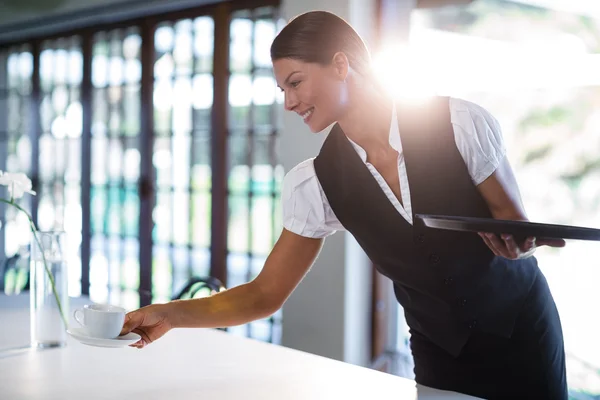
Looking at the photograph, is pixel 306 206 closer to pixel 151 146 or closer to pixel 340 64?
pixel 340 64

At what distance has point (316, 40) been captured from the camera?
127cm

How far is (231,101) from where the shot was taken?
3.96m

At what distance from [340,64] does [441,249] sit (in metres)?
0.45

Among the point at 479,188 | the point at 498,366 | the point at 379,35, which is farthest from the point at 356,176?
the point at 379,35

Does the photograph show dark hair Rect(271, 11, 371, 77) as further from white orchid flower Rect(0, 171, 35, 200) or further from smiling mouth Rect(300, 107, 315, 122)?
white orchid flower Rect(0, 171, 35, 200)

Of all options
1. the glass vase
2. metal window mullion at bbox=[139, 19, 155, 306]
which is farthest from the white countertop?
metal window mullion at bbox=[139, 19, 155, 306]

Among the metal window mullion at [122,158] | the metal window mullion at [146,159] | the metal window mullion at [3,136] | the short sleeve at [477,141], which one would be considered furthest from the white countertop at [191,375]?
the metal window mullion at [3,136]

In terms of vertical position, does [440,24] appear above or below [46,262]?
above

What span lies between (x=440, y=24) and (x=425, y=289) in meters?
2.29

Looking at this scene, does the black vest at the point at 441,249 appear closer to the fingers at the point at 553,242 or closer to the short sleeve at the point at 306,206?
the short sleeve at the point at 306,206

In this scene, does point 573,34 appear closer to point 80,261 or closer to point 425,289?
point 425,289

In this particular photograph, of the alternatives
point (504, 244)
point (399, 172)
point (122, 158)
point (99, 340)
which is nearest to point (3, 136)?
point (122, 158)

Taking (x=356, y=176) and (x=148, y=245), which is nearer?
(x=356, y=176)

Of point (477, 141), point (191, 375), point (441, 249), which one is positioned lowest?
point (191, 375)
